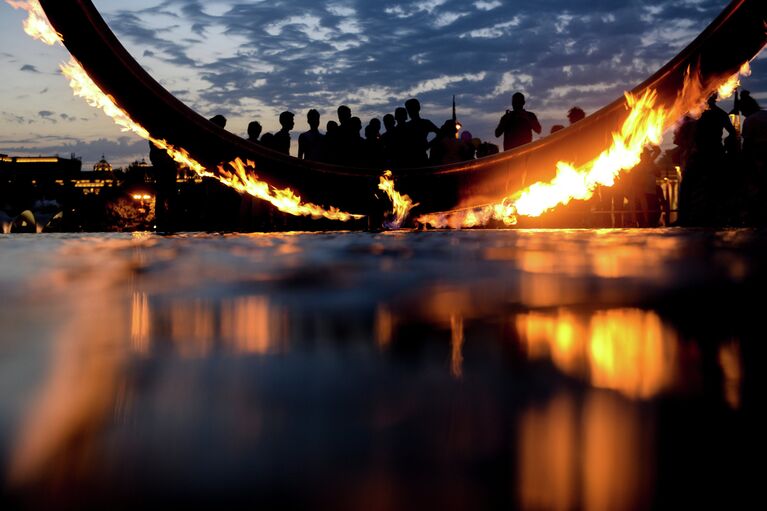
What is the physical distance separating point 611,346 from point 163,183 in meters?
8.53

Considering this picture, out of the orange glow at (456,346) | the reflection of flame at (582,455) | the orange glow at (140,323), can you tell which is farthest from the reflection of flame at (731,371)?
the orange glow at (140,323)

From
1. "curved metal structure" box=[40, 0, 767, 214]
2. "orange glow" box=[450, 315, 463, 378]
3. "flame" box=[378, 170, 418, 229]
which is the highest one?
"curved metal structure" box=[40, 0, 767, 214]

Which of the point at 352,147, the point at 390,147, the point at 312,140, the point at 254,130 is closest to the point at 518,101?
the point at 390,147

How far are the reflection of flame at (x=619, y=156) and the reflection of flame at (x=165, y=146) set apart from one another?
5.92 ft

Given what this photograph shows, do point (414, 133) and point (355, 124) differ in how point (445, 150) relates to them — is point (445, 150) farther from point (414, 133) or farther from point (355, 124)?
point (355, 124)

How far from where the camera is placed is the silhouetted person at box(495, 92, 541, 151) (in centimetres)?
841

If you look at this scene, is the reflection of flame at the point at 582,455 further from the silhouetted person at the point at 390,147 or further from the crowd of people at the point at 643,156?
the silhouetted person at the point at 390,147

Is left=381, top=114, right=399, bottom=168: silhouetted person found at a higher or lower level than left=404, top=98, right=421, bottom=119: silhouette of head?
lower

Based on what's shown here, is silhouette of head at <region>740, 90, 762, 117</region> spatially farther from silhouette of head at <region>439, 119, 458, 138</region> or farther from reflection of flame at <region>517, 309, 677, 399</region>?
reflection of flame at <region>517, 309, 677, 399</region>

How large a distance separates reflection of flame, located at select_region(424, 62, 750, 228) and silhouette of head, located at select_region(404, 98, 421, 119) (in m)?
2.43

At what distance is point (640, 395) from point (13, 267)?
3.14 m

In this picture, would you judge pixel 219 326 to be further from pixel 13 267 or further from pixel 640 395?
pixel 13 267

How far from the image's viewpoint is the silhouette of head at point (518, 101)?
27.8 feet

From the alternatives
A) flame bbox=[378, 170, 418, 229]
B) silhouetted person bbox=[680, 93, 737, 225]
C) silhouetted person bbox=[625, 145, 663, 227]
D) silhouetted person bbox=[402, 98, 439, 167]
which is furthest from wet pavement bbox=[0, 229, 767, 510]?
silhouetted person bbox=[625, 145, 663, 227]
